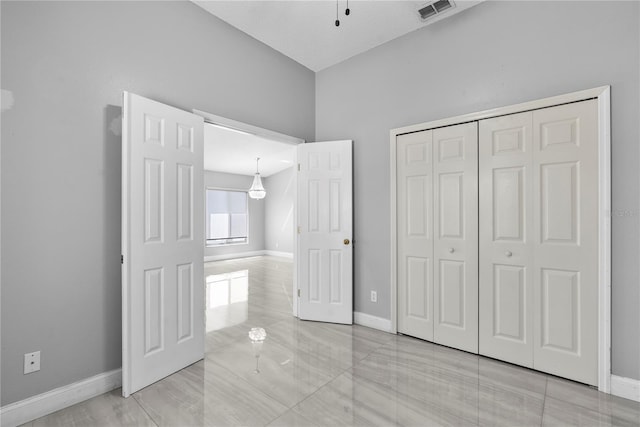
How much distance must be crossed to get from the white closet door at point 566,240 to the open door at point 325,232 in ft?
5.89

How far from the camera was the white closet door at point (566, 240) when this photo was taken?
2.11 metres

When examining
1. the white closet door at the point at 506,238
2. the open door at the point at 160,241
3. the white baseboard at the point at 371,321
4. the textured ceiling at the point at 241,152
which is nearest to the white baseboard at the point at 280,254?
the textured ceiling at the point at 241,152

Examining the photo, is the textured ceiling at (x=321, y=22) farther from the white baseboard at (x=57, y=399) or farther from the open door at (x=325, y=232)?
the white baseboard at (x=57, y=399)

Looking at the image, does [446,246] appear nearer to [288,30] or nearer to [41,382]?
[288,30]

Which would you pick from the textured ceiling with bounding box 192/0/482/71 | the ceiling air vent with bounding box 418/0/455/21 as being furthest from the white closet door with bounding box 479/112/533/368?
the textured ceiling with bounding box 192/0/482/71

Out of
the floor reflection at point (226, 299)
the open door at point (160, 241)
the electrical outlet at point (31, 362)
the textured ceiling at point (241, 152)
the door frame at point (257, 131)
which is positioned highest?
the textured ceiling at point (241, 152)

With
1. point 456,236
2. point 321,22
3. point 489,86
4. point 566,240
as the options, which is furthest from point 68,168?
point 566,240

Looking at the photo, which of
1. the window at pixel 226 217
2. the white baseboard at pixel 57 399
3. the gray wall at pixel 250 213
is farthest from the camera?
the window at pixel 226 217

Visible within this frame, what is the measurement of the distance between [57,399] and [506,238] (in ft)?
11.7

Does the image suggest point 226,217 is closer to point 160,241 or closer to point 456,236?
point 160,241

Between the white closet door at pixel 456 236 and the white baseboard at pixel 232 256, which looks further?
the white baseboard at pixel 232 256

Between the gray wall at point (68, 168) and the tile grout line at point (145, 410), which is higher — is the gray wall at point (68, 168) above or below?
above

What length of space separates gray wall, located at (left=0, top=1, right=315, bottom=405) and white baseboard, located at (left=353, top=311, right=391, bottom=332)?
235 cm

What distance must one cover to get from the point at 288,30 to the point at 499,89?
2.15 meters
